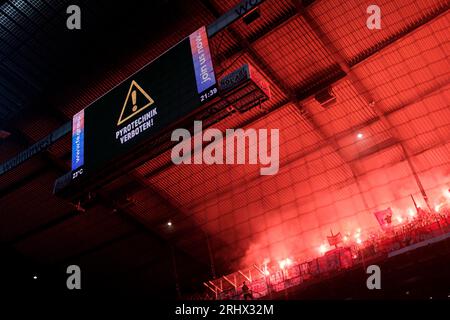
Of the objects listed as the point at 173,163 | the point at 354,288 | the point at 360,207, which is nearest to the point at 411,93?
the point at 360,207

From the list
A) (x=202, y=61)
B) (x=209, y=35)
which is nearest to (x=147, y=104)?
(x=202, y=61)

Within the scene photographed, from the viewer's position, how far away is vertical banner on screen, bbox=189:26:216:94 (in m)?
6.27

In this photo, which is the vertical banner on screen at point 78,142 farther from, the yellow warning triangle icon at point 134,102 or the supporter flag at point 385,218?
the supporter flag at point 385,218

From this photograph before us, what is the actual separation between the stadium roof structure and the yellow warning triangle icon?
239 cm

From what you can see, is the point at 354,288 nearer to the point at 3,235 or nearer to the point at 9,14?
the point at 9,14

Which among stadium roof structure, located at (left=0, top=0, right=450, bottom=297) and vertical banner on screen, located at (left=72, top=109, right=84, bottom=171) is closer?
vertical banner on screen, located at (left=72, top=109, right=84, bottom=171)

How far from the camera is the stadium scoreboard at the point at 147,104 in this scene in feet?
20.9

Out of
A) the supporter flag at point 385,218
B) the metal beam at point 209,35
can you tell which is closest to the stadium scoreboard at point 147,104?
the metal beam at point 209,35

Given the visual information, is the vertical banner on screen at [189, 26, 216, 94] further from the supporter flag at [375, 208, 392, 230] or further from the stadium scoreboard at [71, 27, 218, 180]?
the supporter flag at [375, 208, 392, 230]

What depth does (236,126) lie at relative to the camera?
470 inches

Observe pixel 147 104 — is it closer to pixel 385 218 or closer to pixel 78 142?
pixel 78 142

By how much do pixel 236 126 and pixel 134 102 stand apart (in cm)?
527

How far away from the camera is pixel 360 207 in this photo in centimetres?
1468

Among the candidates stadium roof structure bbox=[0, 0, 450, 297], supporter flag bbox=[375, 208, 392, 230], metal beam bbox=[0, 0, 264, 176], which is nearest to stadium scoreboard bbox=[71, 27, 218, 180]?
metal beam bbox=[0, 0, 264, 176]
